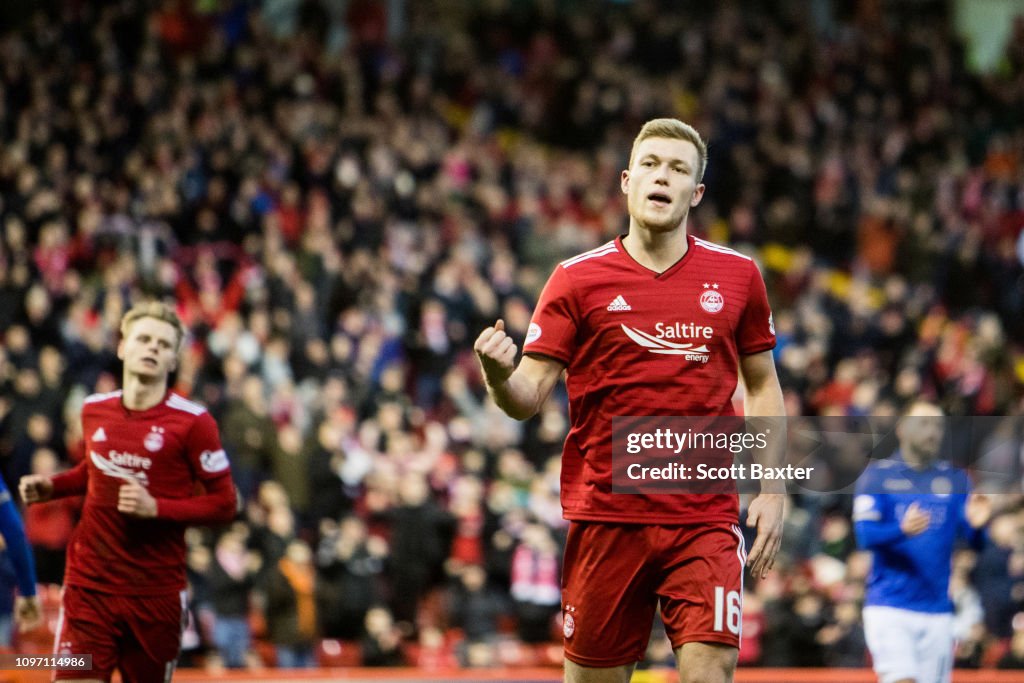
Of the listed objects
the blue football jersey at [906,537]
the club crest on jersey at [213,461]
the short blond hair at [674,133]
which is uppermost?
the short blond hair at [674,133]

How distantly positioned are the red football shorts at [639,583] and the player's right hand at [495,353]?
835 mm

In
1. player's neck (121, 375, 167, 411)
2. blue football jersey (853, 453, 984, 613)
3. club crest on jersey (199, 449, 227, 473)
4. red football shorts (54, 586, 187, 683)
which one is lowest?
red football shorts (54, 586, 187, 683)

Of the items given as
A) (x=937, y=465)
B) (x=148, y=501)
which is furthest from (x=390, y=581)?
(x=148, y=501)

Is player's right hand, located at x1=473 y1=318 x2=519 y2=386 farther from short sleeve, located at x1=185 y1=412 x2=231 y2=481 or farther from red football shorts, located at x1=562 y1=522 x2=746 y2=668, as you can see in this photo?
short sleeve, located at x1=185 y1=412 x2=231 y2=481

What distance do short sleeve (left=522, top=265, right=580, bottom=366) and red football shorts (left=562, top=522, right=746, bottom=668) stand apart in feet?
2.32

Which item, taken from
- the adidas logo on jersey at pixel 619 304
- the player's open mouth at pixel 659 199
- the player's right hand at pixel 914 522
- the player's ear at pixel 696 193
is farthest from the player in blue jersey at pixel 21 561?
the player's right hand at pixel 914 522

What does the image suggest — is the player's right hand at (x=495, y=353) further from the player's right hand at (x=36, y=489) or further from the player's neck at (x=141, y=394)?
the player's right hand at (x=36, y=489)

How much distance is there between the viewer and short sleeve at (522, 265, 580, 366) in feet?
20.6

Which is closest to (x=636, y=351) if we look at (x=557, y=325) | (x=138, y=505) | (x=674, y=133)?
(x=557, y=325)

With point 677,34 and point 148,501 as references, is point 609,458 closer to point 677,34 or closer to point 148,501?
point 148,501

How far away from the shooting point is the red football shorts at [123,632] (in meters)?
7.57

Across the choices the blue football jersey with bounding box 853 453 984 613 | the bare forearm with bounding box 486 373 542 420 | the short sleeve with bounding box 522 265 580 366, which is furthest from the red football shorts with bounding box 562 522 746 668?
the blue football jersey with bounding box 853 453 984 613

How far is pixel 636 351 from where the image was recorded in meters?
6.25

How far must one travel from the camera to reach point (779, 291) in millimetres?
19891
